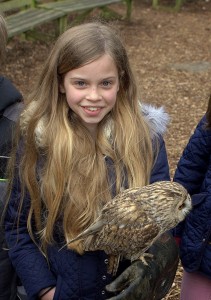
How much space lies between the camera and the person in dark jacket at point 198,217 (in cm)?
253

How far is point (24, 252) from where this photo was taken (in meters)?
2.45

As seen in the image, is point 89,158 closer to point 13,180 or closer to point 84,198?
point 84,198

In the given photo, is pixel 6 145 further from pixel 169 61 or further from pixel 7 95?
pixel 169 61

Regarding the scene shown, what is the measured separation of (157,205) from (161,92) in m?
5.45

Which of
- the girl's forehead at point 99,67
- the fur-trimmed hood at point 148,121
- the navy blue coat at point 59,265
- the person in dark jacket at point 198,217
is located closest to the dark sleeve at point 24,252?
the navy blue coat at point 59,265

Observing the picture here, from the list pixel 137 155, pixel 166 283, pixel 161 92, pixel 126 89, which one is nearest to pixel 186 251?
pixel 166 283

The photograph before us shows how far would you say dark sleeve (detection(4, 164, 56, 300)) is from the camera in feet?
7.90

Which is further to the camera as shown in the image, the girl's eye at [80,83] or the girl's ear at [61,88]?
the girl's ear at [61,88]

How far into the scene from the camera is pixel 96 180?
7.68 feet

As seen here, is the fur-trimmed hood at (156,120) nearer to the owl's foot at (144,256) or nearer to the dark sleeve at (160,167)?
the dark sleeve at (160,167)

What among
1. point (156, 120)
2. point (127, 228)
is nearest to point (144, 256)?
point (127, 228)

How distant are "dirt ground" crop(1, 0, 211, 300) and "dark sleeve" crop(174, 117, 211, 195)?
8.90ft

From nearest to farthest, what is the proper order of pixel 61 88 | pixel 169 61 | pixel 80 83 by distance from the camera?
pixel 80 83 < pixel 61 88 < pixel 169 61

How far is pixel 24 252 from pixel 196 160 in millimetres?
920
